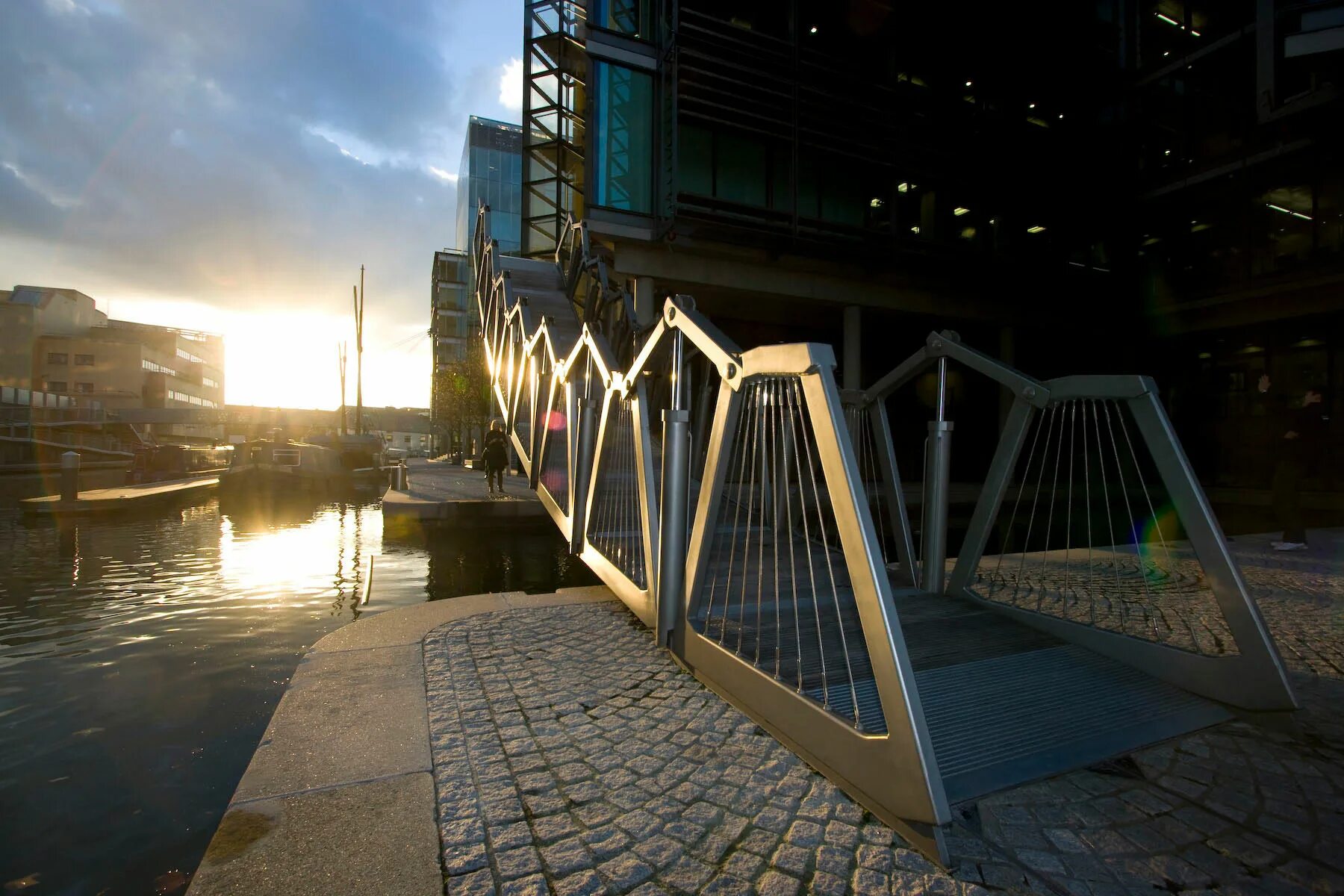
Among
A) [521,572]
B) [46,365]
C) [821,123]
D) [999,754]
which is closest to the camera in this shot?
[999,754]

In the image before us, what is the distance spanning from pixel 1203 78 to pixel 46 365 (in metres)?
81.4

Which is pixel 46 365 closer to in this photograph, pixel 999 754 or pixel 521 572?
pixel 521 572

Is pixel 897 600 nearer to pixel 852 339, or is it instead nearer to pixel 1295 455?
pixel 1295 455

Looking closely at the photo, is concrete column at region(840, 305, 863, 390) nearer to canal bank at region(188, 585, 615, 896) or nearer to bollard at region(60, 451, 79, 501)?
canal bank at region(188, 585, 615, 896)

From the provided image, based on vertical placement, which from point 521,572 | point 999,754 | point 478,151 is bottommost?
point 521,572

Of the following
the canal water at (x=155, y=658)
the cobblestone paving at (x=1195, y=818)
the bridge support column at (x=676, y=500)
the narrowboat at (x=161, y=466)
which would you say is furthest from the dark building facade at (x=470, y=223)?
the cobblestone paving at (x=1195, y=818)

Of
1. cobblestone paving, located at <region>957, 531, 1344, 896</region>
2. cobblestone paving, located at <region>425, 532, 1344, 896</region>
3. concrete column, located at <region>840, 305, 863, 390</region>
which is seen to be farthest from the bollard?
concrete column, located at <region>840, 305, 863, 390</region>

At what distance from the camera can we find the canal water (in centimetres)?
Result: 242

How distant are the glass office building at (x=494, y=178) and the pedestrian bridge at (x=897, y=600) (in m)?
56.7

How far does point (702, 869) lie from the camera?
1.91 m

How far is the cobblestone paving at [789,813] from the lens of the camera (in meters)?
1.87

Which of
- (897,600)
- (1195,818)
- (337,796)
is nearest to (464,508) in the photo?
(897,600)

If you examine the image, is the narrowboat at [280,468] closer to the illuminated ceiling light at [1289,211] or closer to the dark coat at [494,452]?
the dark coat at [494,452]

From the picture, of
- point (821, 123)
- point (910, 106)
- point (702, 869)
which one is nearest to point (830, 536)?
point (702, 869)
